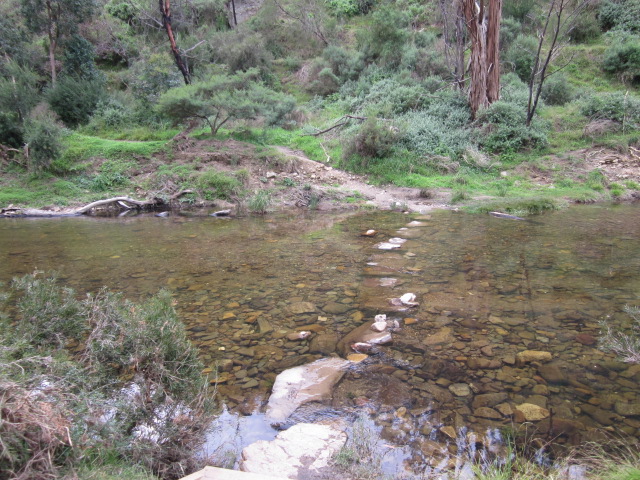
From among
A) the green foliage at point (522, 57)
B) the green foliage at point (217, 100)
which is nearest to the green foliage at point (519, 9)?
the green foliage at point (522, 57)

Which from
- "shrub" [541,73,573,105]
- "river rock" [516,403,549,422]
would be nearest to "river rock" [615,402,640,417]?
"river rock" [516,403,549,422]

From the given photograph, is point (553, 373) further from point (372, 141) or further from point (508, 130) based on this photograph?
point (508, 130)

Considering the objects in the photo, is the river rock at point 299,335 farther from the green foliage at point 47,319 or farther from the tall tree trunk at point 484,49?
the tall tree trunk at point 484,49

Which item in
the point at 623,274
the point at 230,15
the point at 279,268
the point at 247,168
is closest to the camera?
the point at 623,274

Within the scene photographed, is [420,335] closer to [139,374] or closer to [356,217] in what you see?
[139,374]

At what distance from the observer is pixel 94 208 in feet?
36.8

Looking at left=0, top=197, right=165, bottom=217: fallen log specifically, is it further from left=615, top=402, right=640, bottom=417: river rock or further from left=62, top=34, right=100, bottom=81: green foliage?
left=62, top=34, right=100, bottom=81: green foliage

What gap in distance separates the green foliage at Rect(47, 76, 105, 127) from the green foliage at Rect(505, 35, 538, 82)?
18.9 metres

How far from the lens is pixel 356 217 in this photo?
958cm

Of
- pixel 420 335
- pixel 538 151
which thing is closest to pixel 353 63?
pixel 538 151

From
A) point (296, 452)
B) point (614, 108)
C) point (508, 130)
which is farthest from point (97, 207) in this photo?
point (614, 108)

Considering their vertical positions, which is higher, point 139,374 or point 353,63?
point 353,63

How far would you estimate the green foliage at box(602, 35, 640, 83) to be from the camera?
1695cm

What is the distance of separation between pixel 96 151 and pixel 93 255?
8.04m
